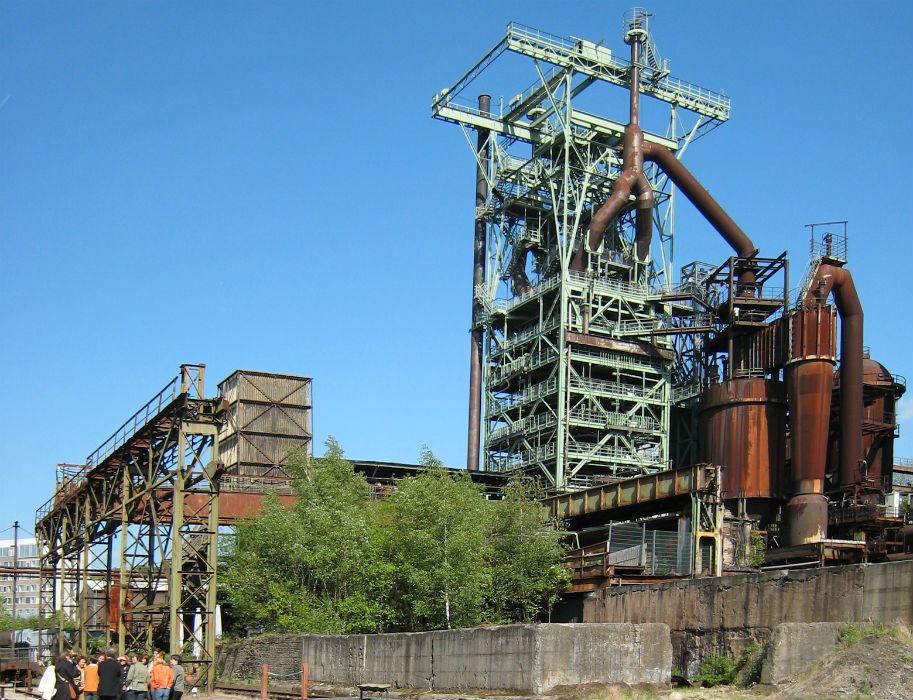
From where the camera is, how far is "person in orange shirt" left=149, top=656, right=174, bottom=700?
66.6 feet

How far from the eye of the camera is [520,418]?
59.5m

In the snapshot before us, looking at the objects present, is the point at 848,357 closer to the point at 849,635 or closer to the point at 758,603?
the point at 758,603

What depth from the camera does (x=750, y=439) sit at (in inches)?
1832

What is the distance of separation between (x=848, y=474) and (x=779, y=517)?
3.24 m

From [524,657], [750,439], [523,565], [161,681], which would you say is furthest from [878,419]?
[161,681]

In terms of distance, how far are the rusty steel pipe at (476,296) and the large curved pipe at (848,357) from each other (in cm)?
2115

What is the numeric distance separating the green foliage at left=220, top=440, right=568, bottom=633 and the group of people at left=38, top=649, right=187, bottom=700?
14.5 metres

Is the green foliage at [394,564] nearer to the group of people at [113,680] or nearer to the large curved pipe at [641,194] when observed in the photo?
the group of people at [113,680]

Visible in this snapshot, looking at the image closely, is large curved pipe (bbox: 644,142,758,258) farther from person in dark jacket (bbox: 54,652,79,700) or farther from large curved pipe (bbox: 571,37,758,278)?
person in dark jacket (bbox: 54,652,79,700)

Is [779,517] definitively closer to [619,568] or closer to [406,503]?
[619,568]

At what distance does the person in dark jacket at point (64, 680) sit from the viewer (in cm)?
1953

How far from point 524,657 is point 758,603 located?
833 centimetres

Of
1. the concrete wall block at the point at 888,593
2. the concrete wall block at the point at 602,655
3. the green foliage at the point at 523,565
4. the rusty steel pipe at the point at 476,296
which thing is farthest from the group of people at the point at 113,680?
the rusty steel pipe at the point at 476,296

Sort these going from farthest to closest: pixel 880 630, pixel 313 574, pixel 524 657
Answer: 1. pixel 313 574
2. pixel 880 630
3. pixel 524 657
